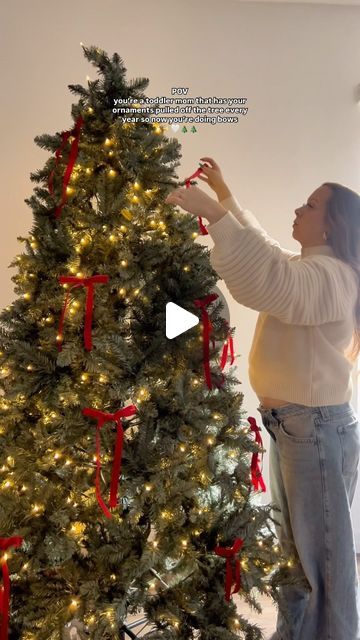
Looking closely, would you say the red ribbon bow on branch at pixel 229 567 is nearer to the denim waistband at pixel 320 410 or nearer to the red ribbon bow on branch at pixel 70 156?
the denim waistband at pixel 320 410

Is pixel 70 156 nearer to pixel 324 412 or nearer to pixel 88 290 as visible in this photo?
pixel 88 290

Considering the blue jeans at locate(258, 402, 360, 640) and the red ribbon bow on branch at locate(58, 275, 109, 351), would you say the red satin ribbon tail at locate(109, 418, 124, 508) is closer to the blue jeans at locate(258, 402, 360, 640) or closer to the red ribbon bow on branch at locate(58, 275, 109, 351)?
the red ribbon bow on branch at locate(58, 275, 109, 351)

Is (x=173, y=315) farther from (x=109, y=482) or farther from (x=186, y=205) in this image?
(x=109, y=482)

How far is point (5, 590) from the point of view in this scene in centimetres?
111

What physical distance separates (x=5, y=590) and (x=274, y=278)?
875 mm

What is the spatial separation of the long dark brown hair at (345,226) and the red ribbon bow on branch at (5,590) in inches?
38.6

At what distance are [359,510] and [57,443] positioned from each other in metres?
1.75

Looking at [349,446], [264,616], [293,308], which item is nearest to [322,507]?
[349,446]

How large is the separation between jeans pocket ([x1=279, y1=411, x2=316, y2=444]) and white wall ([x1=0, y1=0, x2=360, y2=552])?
94 cm

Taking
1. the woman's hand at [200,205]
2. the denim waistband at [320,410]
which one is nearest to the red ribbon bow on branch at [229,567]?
the denim waistband at [320,410]

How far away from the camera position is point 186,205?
1.17m

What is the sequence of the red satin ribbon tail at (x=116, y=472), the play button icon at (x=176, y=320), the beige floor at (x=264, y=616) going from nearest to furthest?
1. the red satin ribbon tail at (x=116, y=472)
2. the play button icon at (x=176, y=320)
3. the beige floor at (x=264, y=616)

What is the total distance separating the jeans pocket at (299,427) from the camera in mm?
1318

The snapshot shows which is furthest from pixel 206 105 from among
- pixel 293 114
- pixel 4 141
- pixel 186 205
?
pixel 186 205
